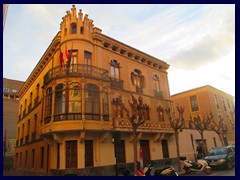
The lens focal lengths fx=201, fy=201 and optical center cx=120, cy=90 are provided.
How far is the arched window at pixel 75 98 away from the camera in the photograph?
15.6 metres

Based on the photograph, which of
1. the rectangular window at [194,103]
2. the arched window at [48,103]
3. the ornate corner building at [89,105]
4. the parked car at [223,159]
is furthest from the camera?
the rectangular window at [194,103]

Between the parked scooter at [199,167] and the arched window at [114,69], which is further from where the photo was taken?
the arched window at [114,69]

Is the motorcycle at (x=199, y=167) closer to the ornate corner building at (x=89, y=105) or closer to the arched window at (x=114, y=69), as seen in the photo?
the ornate corner building at (x=89, y=105)

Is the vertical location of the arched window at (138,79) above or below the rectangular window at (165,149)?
above

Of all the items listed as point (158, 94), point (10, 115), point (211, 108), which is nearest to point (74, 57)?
point (158, 94)

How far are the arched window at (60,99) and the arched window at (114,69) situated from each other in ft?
17.5

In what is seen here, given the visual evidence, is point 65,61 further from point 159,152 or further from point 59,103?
point 159,152

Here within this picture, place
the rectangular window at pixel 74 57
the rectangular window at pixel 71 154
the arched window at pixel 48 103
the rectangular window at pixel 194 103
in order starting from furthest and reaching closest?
1. the rectangular window at pixel 194 103
2. the rectangular window at pixel 74 57
3. the arched window at pixel 48 103
4. the rectangular window at pixel 71 154

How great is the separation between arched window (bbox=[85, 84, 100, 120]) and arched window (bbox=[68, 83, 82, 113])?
59 cm

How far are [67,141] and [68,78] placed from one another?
4.88m

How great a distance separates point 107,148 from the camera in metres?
16.4

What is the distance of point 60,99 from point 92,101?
8.44 feet

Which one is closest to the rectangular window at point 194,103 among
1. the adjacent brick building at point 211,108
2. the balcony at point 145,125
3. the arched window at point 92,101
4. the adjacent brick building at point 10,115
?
the adjacent brick building at point 211,108

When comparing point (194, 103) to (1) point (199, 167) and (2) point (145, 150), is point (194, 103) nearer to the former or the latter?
(2) point (145, 150)
